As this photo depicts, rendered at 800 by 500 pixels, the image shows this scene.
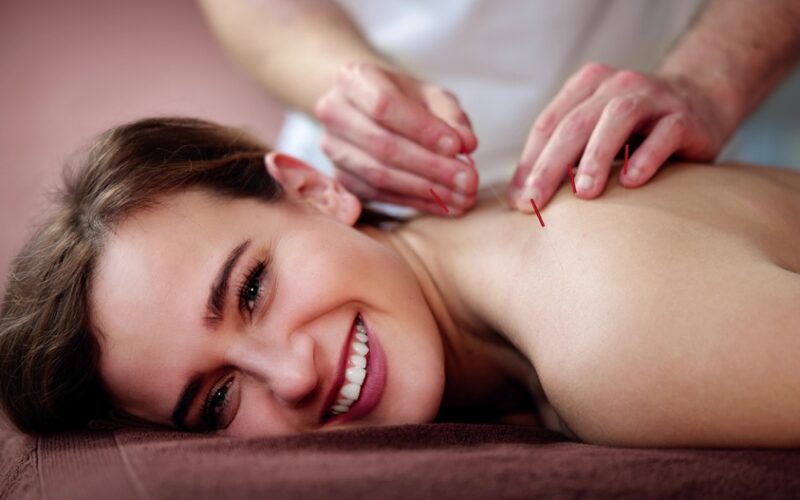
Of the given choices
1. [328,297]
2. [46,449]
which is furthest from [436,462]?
[46,449]

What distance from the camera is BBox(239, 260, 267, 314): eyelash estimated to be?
928 mm

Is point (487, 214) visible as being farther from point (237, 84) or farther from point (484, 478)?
point (237, 84)

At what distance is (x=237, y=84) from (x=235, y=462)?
1.47 metres

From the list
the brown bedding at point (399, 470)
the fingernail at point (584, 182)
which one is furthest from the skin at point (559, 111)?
the brown bedding at point (399, 470)

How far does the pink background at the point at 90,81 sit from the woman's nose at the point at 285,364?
101cm

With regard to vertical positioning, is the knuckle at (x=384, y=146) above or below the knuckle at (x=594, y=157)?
below

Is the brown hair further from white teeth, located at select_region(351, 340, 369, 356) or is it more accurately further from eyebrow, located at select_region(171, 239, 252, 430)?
white teeth, located at select_region(351, 340, 369, 356)

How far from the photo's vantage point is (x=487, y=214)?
1076 millimetres

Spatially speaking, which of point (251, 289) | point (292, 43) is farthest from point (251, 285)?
point (292, 43)

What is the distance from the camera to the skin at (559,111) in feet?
3.16

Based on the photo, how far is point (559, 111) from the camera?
1.03m

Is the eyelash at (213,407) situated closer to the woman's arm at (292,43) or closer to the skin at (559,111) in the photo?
the skin at (559,111)

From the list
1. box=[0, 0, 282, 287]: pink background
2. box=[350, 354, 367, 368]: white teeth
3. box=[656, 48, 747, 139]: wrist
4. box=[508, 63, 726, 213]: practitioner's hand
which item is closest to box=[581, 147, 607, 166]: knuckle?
box=[508, 63, 726, 213]: practitioner's hand

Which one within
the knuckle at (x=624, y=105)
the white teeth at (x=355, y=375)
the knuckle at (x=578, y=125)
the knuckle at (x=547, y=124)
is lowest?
the white teeth at (x=355, y=375)
